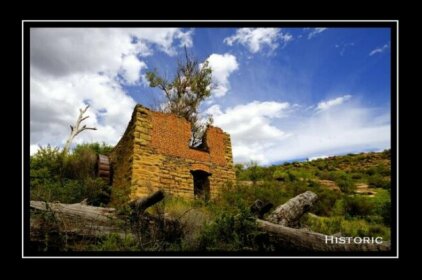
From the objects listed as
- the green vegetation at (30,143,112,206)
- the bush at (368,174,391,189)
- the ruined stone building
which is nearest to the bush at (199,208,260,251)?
the ruined stone building

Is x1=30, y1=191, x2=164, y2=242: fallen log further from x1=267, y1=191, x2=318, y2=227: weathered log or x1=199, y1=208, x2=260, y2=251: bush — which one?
x1=267, y1=191, x2=318, y2=227: weathered log

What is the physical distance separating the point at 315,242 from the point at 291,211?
6.06 feet

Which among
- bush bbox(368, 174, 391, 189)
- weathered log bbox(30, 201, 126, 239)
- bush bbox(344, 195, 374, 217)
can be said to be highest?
weathered log bbox(30, 201, 126, 239)

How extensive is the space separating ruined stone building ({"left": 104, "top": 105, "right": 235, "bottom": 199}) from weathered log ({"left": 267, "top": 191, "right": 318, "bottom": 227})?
157 inches

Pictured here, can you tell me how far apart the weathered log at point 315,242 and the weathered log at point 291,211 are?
3.74ft

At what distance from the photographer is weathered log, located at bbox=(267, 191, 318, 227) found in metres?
6.12

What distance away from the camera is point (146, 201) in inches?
195

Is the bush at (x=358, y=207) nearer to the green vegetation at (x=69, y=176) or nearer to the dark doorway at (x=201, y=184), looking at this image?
the dark doorway at (x=201, y=184)

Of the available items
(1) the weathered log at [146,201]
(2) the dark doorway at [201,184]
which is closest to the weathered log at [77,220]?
(1) the weathered log at [146,201]

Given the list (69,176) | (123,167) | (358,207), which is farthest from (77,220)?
(358,207)

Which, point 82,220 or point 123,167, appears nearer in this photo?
point 82,220

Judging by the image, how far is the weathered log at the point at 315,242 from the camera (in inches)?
167

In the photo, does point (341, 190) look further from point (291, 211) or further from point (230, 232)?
point (230, 232)
